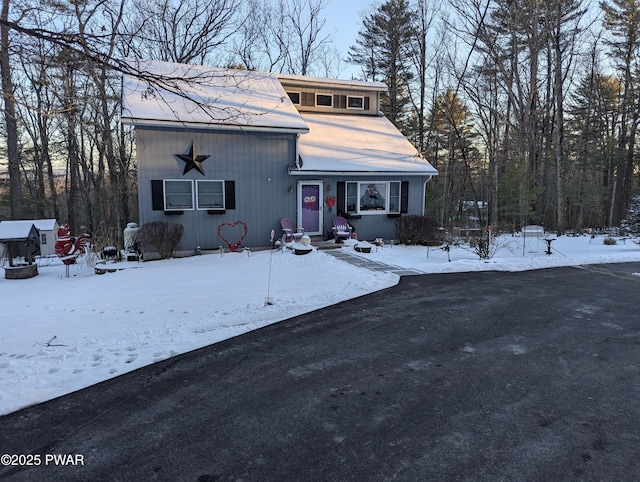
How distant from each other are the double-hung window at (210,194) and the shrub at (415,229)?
573 centimetres

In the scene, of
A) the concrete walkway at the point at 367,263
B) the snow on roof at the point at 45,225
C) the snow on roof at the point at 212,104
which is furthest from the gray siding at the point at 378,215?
the snow on roof at the point at 45,225

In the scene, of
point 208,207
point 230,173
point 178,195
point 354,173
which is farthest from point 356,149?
point 178,195

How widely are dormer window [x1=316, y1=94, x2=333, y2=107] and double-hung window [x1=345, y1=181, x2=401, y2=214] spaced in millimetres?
4816

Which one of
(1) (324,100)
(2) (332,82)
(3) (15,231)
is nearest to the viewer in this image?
(3) (15,231)

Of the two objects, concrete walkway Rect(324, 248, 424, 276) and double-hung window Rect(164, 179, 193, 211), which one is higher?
double-hung window Rect(164, 179, 193, 211)

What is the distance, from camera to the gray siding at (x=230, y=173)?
36.3 feet

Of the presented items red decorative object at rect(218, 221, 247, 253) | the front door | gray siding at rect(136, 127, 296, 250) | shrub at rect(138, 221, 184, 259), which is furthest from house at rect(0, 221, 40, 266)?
the front door

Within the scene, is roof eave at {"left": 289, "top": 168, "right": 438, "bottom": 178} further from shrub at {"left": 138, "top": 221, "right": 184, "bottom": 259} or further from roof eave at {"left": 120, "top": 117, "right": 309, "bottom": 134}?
shrub at {"left": 138, "top": 221, "right": 184, "bottom": 259}

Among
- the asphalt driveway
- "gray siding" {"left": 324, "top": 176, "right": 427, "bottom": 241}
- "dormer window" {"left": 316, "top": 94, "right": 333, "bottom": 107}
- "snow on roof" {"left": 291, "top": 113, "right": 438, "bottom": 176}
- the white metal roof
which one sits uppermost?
the white metal roof

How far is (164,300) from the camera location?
6.63m

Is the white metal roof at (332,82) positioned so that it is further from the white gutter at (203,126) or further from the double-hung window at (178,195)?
the double-hung window at (178,195)

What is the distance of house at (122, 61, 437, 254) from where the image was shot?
11136 mm

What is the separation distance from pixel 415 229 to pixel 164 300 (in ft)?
28.5

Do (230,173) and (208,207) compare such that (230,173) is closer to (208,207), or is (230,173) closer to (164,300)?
(208,207)
